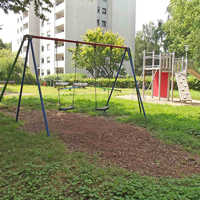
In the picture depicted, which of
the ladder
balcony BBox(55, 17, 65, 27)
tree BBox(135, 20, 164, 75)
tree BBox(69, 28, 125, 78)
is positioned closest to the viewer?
the ladder

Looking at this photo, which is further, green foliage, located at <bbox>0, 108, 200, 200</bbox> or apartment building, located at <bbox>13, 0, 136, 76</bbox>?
Result: apartment building, located at <bbox>13, 0, 136, 76</bbox>

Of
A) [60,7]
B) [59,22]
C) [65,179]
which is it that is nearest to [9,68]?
[59,22]

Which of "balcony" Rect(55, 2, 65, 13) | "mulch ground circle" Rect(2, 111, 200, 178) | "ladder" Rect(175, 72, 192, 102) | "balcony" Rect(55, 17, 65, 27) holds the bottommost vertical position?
"mulch ground circle" Rect(2, 111, 200, 178)

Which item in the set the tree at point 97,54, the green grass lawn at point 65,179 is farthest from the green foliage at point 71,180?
the tree at point 97,54

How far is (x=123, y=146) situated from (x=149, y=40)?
45530 millimetres

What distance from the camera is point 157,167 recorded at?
3.45m

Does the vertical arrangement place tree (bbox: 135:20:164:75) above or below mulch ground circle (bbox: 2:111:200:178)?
above

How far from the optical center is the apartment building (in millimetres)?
28719

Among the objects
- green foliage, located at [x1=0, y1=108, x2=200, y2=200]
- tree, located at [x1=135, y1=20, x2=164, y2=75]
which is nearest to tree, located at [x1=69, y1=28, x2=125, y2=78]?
green foliage, located at [x1=0, y1=108, x2=200, y2=200]

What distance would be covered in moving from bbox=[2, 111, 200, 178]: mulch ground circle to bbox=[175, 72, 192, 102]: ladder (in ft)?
19.4

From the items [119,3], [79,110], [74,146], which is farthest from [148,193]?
[119,3]

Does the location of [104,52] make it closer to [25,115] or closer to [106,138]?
[25,115]

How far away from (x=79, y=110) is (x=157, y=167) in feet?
16.6

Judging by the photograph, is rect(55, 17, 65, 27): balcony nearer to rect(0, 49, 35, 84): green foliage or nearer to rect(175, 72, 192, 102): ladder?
rect(0, 49, 35, 84): green foliage
